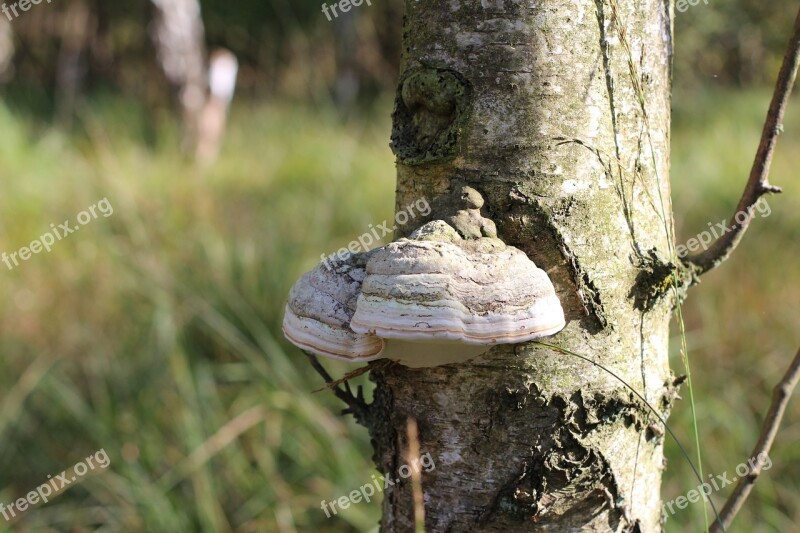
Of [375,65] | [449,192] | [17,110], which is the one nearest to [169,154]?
[17,110]

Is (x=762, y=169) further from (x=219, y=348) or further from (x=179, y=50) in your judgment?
(x=179, y=50)

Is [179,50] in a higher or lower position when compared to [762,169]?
higher

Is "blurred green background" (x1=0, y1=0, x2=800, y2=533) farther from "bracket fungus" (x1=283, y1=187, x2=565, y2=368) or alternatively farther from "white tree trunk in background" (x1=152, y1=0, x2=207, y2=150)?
"bracket fungus" (x1=283, y1=187, x2=565, y2=368)

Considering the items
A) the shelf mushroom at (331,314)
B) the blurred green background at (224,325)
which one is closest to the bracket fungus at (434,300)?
the shelf mushroom at (331,314)

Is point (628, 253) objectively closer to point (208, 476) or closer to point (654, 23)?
point (654, 23)

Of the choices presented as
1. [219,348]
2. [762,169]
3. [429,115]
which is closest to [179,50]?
[219,348]

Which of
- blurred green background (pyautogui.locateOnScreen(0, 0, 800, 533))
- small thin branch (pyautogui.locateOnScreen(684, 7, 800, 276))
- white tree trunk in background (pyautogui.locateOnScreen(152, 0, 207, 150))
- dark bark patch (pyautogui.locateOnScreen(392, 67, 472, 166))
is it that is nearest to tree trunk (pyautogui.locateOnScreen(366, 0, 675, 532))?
dark bark patch (pyautogui.locateOnScreen(392, 67, 472, 166))
